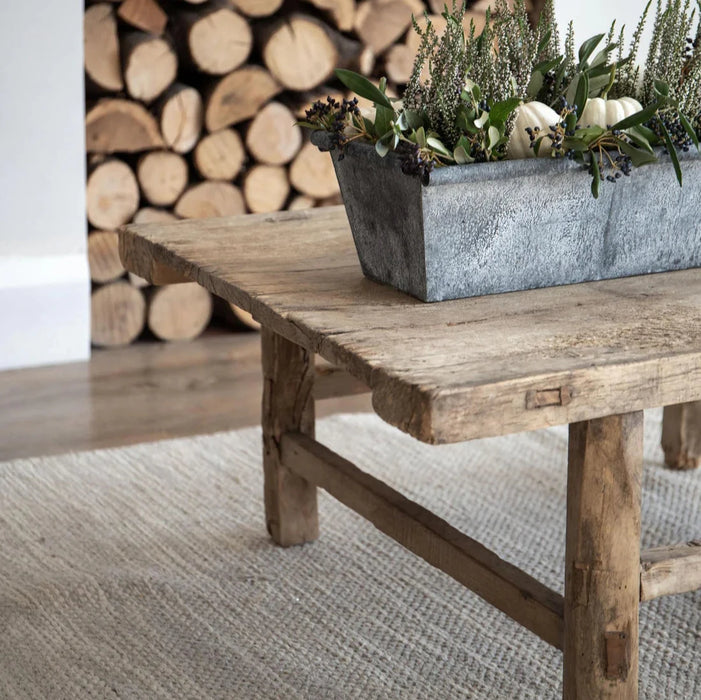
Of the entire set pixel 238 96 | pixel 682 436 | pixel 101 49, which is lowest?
pixel 682 436

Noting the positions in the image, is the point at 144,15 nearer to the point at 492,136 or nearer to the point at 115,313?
the point at 115,313

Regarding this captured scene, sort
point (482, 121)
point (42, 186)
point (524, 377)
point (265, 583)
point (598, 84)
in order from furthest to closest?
point (42, 186) < point (265, 583) < point (598, 84) < point (482, 121) < point (524, 377)

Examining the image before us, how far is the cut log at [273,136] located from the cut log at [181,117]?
0.48ft

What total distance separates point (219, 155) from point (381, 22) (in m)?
0.58

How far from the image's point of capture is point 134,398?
99.3 inches

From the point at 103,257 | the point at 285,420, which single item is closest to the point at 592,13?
the point at 103,257

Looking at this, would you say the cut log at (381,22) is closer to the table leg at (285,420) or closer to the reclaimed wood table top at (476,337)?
the table leg at (285,420)

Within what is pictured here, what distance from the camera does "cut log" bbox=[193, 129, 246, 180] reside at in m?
2.86

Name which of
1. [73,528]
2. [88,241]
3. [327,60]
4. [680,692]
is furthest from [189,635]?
[327,60]

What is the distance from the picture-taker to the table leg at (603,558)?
1128mm

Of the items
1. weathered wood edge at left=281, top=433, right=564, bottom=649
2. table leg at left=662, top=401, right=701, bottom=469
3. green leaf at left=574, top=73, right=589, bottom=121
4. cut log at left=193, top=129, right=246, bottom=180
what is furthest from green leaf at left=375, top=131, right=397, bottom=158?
cut log at left=193, top=129, right=246, bottom=180

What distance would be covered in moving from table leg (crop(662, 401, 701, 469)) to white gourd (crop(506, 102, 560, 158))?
0.95 meters

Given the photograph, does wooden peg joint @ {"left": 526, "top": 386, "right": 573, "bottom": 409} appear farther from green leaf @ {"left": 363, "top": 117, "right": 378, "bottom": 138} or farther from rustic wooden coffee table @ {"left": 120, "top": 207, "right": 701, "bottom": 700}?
green leaf @ {"left": 363, "top": 117, "right": 378, "bottom": 138}

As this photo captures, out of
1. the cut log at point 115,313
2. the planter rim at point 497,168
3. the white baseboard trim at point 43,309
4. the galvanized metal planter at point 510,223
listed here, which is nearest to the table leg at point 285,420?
the galvanized metal planter at point 510,223
